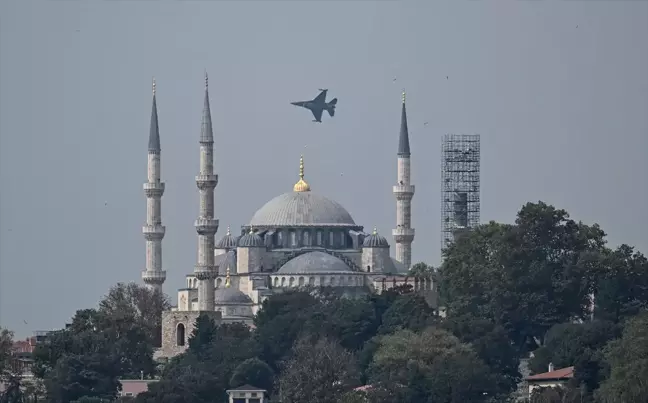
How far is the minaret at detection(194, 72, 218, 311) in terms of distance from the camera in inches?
4075

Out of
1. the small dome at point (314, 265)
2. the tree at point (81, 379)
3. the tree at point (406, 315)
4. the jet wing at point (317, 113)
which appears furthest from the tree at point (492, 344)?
the small dome at point (314, 265)

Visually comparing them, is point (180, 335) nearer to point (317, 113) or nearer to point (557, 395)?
point (317, 113)

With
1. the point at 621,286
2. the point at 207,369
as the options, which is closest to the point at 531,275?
the point at 621,286

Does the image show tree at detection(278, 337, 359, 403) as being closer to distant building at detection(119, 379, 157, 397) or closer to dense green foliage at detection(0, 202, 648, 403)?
dense green foliage at detection(0, 202, 648, 403)

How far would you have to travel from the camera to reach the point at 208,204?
344 ft

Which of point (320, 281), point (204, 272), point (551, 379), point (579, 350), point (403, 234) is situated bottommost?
point (551, 379)

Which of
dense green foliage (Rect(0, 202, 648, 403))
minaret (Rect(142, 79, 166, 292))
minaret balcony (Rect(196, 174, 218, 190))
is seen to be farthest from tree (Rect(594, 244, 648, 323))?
minaret (Rect(142, 79, 166, 292))

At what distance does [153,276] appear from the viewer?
108 m

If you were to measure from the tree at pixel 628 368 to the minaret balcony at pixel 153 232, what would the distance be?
31.0 meters

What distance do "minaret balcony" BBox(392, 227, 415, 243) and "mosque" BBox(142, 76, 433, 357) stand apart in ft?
0.13

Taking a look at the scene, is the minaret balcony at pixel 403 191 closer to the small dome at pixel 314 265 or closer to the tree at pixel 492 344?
the small dome at pixel 314 265

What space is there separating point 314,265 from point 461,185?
22.5 ft

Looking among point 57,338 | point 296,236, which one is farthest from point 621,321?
point 296,236

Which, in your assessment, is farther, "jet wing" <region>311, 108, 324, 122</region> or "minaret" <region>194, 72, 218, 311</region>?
"minaret" <region>194, 72, 218, 311</region>
